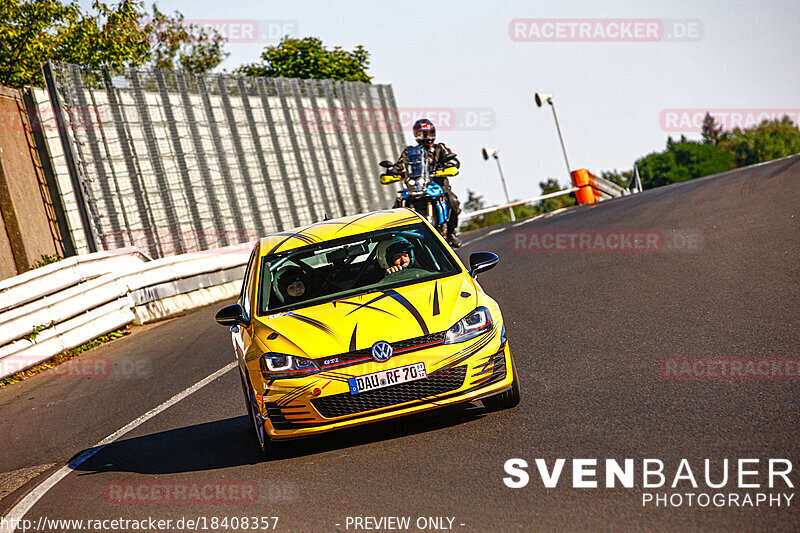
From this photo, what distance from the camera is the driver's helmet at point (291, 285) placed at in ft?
24.1

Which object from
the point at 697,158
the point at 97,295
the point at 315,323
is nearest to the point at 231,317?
the point at 315,323

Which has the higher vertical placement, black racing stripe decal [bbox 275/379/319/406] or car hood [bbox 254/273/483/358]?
car hood [bbox 254/273/483/358]

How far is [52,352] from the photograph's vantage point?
46.3 ft

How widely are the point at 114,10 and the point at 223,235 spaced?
20699 mm

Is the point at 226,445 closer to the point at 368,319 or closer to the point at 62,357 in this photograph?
the point at 368,319

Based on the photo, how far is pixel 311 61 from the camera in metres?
47.7

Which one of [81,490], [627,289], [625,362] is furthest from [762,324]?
[81,490]

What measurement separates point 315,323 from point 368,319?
37 centimetres

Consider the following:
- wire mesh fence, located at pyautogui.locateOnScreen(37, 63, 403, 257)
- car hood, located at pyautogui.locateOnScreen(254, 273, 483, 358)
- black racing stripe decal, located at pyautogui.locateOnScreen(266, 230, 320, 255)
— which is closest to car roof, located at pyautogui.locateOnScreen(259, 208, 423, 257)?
black racing stripe decal, located at pyautogui.locateOnScreen(266, 230, 320, 255)

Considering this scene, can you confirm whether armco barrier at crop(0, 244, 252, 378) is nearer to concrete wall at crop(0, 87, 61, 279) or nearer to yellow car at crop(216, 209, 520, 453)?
concrete wall at crop(0, 87, 61, 279)

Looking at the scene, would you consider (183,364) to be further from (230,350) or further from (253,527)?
(253,527)

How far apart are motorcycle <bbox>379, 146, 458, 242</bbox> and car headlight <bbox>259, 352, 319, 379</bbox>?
27.2 feet

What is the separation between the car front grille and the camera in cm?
629

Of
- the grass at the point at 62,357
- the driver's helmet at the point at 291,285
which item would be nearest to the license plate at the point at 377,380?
the driver's helmet at the point at 291,285
